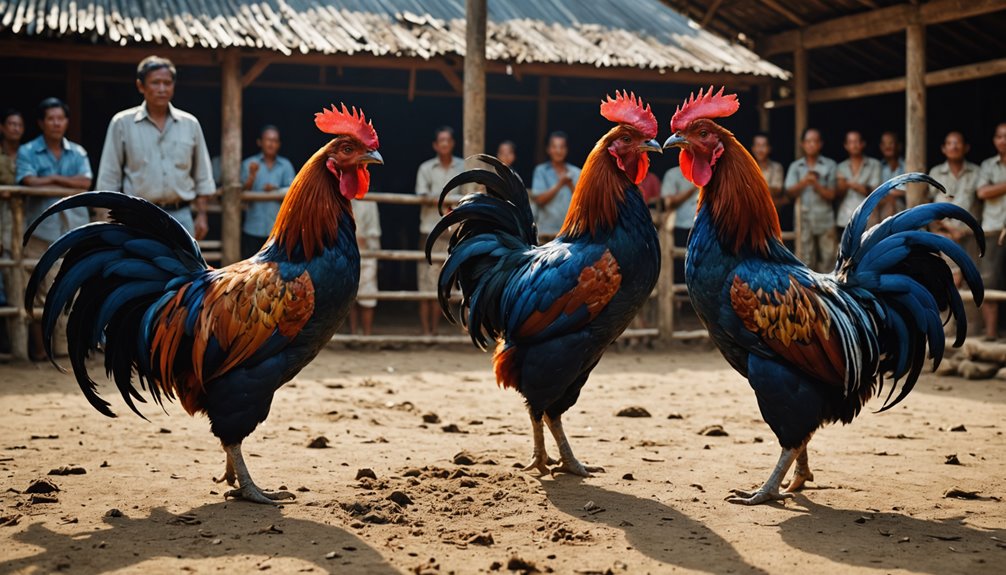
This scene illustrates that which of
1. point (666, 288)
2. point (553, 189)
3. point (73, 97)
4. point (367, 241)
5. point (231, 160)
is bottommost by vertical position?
point (666, 288)

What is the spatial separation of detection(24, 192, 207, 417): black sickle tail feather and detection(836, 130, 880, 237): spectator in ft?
27.5

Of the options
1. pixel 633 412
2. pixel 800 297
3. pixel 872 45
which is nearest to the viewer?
pixel 800 297

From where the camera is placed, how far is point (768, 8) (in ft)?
40.1

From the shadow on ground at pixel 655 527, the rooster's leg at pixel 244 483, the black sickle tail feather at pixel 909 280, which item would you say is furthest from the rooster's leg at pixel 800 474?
the rooster's leg at pixel 244 483

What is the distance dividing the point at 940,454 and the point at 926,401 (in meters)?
2.12

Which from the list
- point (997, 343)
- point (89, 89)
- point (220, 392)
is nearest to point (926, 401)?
point (997, 343)

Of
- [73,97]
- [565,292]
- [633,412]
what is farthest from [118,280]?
[73,97]

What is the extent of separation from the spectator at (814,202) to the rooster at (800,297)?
22.1ft

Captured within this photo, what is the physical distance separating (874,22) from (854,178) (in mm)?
1721

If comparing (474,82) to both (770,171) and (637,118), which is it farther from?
(637,118)

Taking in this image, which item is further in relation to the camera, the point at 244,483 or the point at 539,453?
the point at 539,453

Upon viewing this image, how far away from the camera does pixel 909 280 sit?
4.61m

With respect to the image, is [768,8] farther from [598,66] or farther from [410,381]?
[410,381]

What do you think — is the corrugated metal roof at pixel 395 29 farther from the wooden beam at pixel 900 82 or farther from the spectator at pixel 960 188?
the spectator at pixel 960 188
